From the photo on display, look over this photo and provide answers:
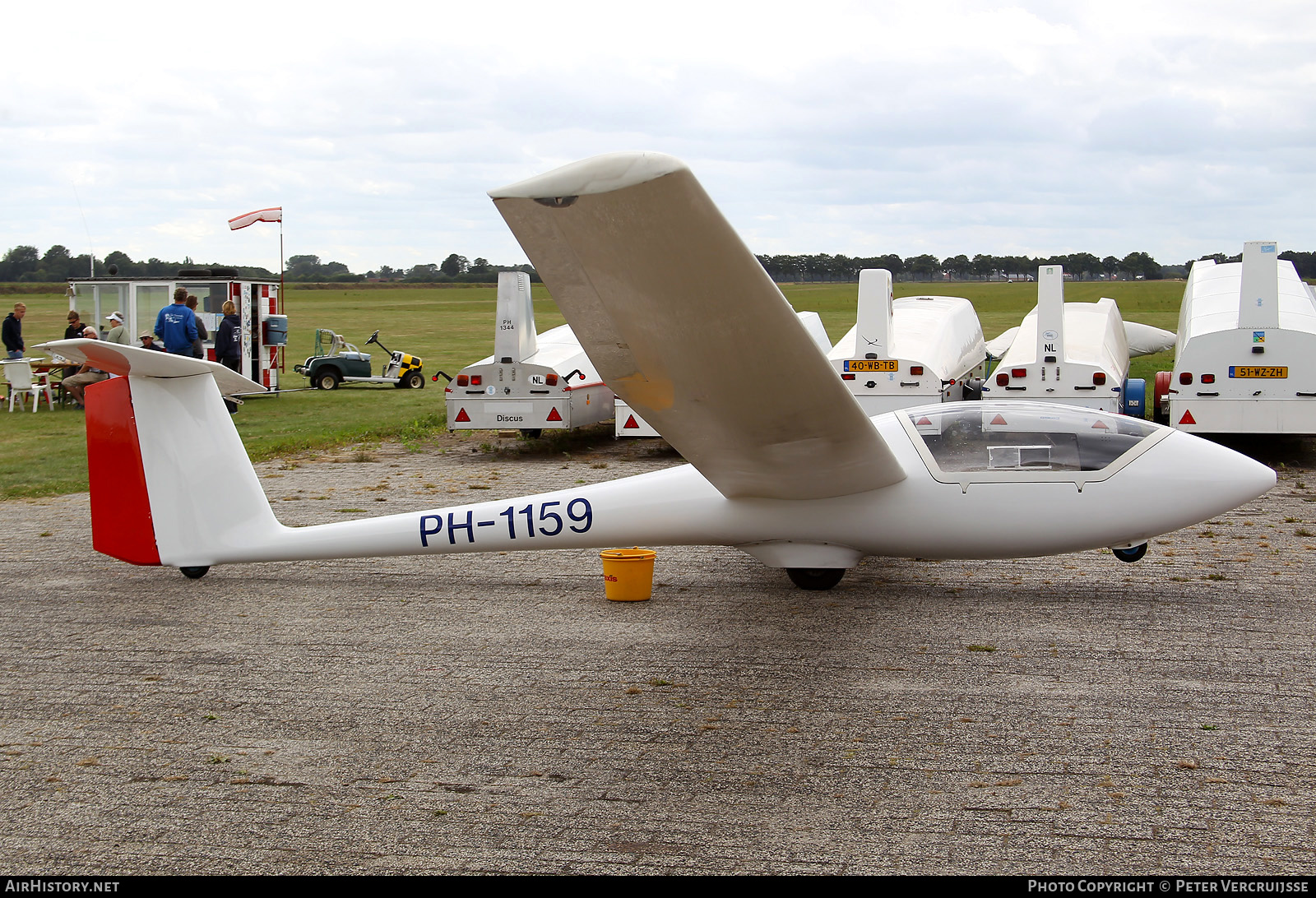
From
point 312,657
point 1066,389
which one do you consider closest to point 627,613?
point 312,657

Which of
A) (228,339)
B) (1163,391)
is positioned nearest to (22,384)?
(228,339)

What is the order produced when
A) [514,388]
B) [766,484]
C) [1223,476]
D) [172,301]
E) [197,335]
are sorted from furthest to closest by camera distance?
[172,301] → [197,335] → [514,388] → [1223,476] → [766,484]

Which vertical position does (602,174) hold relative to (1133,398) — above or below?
above

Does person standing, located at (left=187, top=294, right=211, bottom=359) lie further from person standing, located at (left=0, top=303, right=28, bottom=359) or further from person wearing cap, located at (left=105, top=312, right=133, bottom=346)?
person standing, located at (left=0, top=303, right=28, bottom=359)

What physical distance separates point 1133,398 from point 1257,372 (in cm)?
228

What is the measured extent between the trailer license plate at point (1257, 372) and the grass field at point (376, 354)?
35.2ft

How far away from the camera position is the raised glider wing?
526 centimetres

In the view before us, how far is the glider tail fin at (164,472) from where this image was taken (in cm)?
681

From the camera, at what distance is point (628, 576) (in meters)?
6.84

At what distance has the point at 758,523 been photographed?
654 cm

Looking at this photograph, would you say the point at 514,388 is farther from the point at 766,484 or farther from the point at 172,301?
the point at 172,301

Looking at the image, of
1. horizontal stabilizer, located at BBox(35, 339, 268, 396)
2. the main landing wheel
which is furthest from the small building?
the main landing wheel

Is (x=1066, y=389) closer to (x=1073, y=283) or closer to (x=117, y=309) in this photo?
(x=117, y=309)

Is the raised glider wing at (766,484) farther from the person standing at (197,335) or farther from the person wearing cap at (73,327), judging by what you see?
the person wearing cap at (73,327)
